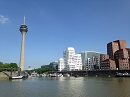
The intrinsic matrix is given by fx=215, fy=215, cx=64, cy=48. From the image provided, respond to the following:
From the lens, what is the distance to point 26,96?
2464 inches

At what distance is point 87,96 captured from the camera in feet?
202

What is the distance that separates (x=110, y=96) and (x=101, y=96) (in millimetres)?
2535

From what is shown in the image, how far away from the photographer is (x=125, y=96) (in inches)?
2375

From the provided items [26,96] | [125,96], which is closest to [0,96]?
[26,96]

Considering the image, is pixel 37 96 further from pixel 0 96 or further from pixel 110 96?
pixel 110 96

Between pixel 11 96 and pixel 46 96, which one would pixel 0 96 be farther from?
pixel 46 96

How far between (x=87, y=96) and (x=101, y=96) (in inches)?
156

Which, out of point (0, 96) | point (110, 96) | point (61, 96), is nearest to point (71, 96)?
point (61, 96)

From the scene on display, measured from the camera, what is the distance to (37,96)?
6203 cm

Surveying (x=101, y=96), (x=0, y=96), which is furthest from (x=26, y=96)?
(x=101, y=96)

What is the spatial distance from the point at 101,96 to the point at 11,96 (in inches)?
1021

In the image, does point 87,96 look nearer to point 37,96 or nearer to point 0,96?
point 37,96

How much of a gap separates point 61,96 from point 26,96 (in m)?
10.3

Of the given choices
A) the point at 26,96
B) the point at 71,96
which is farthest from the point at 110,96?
the point at 26,96
